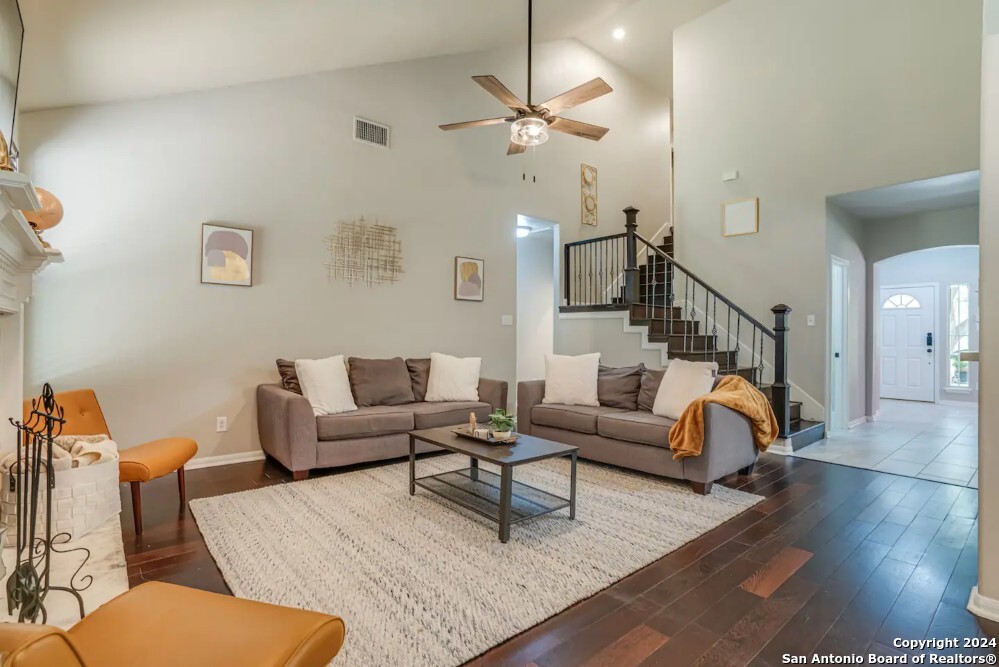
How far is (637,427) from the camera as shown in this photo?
371 cm

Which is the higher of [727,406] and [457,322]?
[457,322]

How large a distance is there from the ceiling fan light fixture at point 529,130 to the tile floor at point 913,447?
3650mm

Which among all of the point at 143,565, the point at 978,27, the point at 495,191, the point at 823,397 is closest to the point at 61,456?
the point at 143,565

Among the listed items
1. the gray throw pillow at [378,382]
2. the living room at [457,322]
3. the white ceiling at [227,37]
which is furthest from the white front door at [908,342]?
the gray throw pillow at [378,382]

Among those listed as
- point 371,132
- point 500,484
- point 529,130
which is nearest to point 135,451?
point 500,484

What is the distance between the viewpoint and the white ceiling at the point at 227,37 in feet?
8.56

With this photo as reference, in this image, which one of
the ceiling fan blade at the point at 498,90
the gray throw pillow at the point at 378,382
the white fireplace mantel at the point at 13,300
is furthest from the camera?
the gray throw pillow at the point at 378,382

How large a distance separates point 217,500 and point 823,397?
5874 mm

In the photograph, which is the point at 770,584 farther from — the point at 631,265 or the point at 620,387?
the point at 631,265

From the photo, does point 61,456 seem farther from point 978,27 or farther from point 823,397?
point 978,27

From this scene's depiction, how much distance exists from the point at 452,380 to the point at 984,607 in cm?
379

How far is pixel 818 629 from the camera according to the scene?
1880mm

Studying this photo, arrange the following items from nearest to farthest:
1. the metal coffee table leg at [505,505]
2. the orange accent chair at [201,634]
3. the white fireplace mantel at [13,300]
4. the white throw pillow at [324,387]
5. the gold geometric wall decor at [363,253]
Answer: the orange accent chair at [201,634]
the white fireplace mantel at [13,300]
the metal coffee table leg at [505,505]
the white throw pillow at [324,387]
the gold geometric wall decor at [363,253]

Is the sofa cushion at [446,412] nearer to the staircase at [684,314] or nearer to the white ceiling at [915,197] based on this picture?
the staircase at [684,314]
